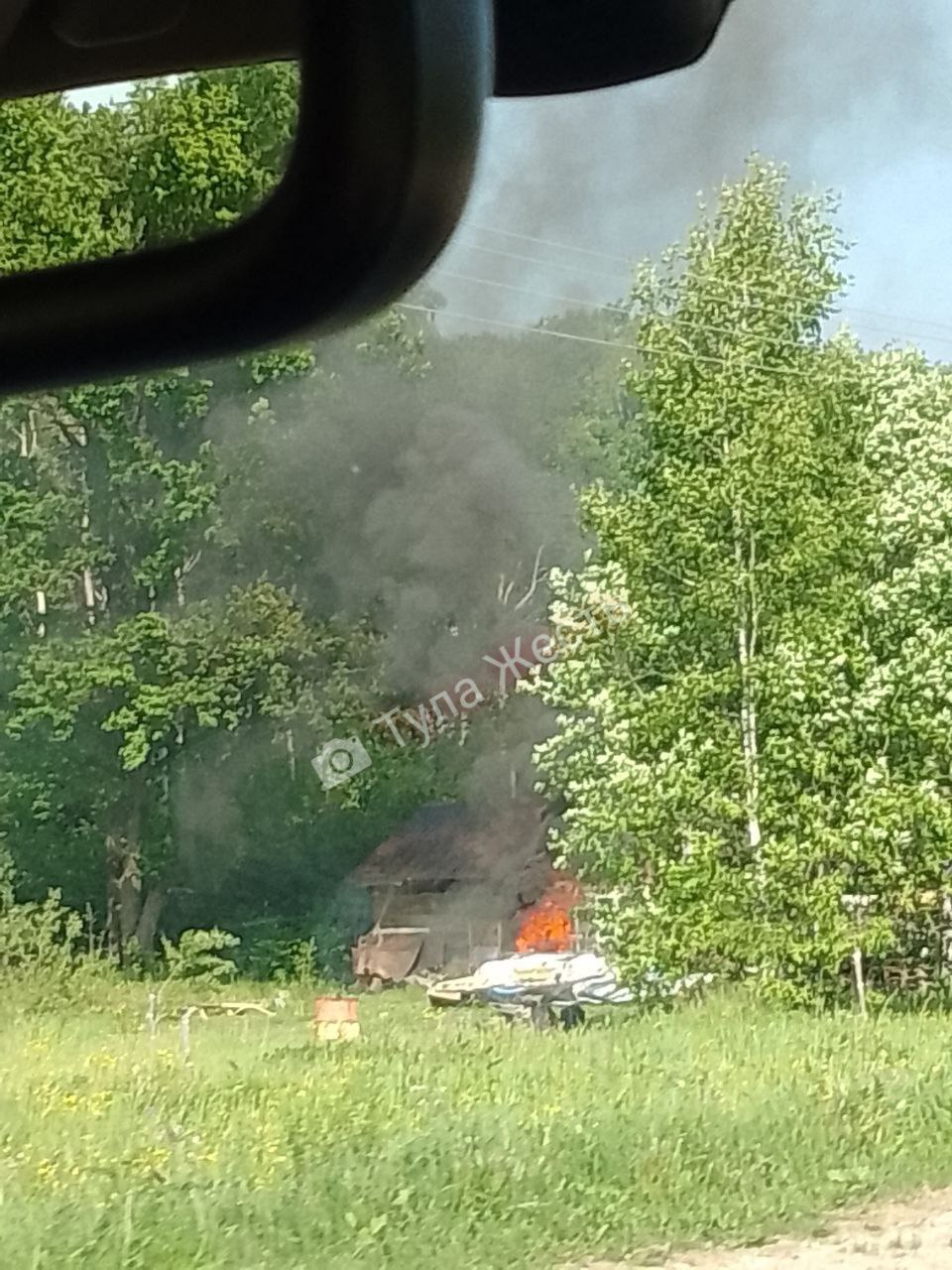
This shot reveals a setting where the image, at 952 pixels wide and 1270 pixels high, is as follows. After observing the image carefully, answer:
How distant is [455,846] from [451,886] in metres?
0.04

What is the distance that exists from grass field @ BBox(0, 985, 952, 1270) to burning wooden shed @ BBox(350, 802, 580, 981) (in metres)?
0.05

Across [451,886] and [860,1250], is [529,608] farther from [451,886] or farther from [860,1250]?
[860,1250]

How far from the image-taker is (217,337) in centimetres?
43

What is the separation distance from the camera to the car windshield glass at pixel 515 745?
1.68 metres

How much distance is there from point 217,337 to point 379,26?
11 cm

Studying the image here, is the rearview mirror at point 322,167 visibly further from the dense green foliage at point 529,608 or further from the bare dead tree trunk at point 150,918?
the bare dead tree trunk at point 150,918

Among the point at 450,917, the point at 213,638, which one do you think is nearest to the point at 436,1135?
the point at 450,917

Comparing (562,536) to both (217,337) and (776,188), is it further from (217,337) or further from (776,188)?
(217,337)

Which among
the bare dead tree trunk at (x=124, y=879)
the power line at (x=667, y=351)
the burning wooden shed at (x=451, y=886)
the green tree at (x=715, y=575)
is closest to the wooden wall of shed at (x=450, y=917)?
the burning wooden shed at (x=451, y=886)

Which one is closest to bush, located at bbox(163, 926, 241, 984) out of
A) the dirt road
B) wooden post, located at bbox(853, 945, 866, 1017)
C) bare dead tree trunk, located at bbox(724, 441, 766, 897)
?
the dirt road

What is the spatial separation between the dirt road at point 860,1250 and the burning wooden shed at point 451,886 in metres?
0.34

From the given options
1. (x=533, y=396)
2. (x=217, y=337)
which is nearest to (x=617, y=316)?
(x=533, y=396)

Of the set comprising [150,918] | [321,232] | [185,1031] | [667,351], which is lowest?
[185,1031]

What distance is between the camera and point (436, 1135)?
1702 mm
